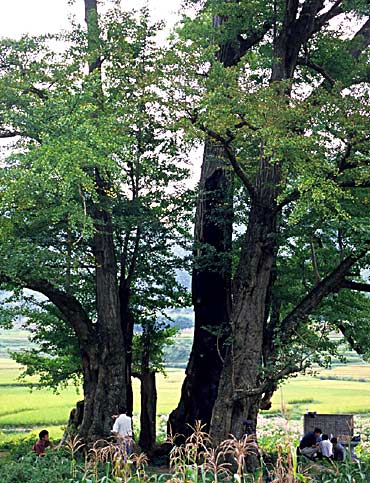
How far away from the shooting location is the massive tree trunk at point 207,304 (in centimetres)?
1337

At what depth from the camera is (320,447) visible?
11391mm

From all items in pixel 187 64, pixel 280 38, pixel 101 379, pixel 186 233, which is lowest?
pixel 101 379

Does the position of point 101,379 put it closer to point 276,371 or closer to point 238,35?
point 276,371

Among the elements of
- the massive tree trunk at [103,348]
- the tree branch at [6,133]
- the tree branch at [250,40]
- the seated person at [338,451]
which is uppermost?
the tree branch at [250,40]

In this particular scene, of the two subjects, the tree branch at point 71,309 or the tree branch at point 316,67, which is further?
the tree branch at point 316,67

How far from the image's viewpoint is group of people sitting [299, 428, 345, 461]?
433 inches

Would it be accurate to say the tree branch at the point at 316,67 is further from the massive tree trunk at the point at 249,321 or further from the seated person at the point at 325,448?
the seated person at the point at 325,448

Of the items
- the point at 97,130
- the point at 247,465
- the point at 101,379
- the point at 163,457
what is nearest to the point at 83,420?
the point at 101,379

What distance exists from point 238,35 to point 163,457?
8.49 meters

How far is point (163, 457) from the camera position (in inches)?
540

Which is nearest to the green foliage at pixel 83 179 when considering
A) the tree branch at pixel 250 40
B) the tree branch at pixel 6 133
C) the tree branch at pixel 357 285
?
the tree branch at pixel 6 133

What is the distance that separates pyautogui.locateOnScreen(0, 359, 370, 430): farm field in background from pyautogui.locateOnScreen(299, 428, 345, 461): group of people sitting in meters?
6.76

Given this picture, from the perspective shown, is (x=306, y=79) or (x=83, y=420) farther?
(x=306, y=79)

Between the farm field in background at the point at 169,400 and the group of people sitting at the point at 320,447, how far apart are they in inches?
266
